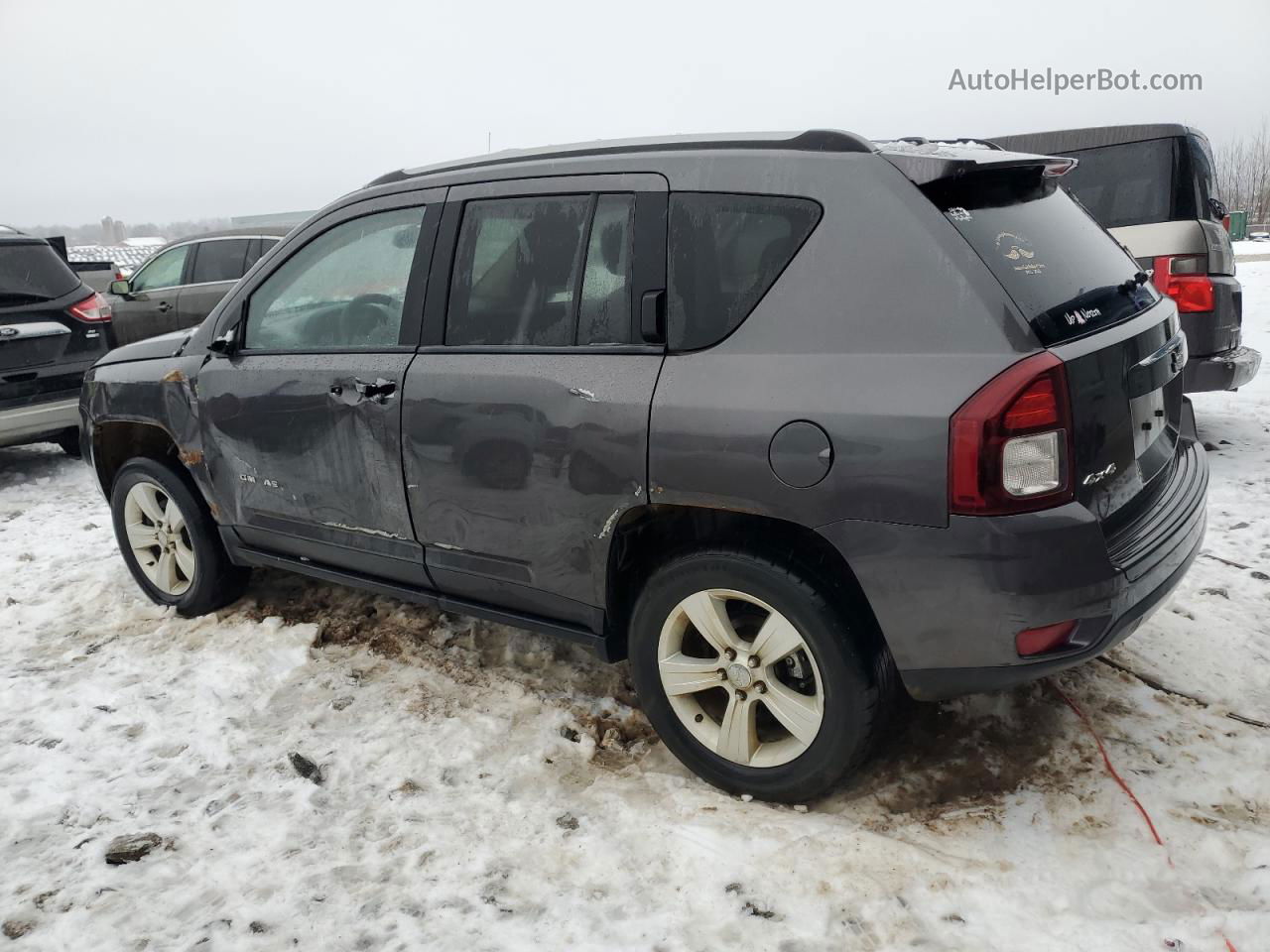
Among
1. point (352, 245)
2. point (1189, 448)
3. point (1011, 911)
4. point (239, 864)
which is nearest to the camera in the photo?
point (1011, 911)

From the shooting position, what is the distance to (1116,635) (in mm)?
2369

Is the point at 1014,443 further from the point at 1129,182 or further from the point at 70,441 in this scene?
the point at 70,441

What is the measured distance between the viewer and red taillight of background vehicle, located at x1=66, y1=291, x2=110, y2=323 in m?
7.18

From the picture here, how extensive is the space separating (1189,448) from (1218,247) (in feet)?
11.2

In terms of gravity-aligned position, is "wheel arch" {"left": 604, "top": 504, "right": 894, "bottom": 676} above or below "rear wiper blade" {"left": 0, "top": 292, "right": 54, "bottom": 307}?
below

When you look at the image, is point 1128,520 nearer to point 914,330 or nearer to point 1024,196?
point 914,330

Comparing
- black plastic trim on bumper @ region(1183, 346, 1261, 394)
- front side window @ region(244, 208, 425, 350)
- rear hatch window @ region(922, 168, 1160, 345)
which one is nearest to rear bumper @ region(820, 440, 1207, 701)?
rear hatch window @ region(922, 168, 1160, 345)

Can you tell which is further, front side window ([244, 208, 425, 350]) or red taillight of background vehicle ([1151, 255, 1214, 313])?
red taillight of background vehicle ([1151, 255, 1214, 313])

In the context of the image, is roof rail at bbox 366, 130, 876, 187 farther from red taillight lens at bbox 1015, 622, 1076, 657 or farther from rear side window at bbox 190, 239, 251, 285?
rear side window at bbox 190, 239, 251, 285

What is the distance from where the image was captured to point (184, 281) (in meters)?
11.2

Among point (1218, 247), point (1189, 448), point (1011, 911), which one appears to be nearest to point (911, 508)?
point (1011, 911)

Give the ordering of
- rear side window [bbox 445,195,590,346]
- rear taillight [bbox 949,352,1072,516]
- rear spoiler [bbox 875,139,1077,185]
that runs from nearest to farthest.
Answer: rear taillight [bbox 949,352,1072,516] → rear spoiler [bbox 875,139,1077,185] → rear side window [bbox 445,195,590,346]

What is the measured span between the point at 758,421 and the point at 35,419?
6393mm

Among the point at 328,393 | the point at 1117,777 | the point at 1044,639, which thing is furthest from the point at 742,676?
the point at 328,393
